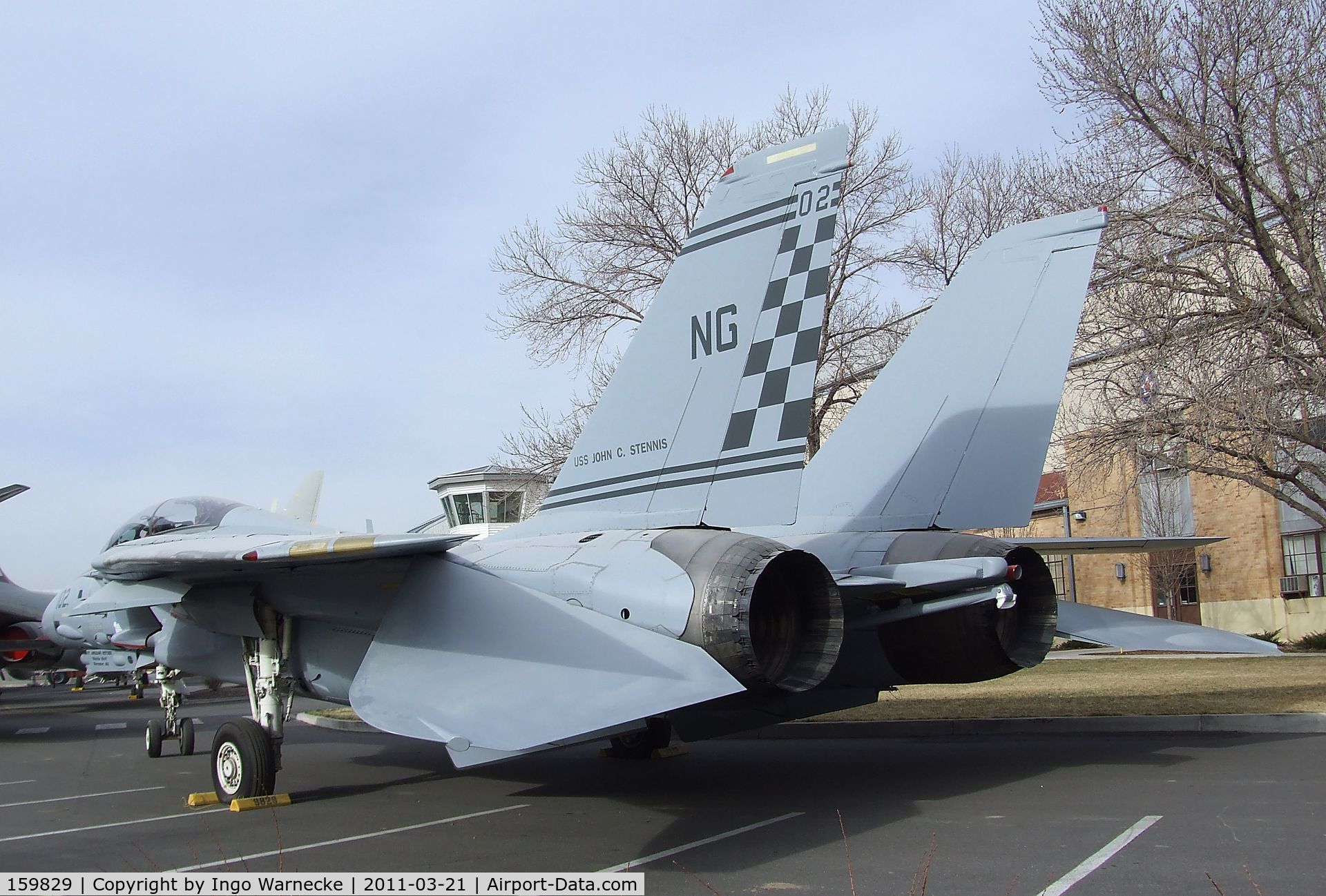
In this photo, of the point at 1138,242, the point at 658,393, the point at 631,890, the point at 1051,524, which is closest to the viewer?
the point at 631,890

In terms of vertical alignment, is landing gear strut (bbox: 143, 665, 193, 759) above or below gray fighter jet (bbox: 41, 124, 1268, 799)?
below

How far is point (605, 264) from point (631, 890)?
17975mm

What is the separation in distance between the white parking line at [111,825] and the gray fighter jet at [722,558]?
0.77 ft

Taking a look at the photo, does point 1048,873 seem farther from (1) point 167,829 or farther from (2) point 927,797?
(1) point 167,829

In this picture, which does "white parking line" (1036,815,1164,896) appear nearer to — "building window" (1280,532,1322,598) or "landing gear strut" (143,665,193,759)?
"landing gear strut" (143,665,193,759)

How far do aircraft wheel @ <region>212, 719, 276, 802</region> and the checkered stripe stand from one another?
4.46 meters

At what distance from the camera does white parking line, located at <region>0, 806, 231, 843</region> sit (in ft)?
23.7

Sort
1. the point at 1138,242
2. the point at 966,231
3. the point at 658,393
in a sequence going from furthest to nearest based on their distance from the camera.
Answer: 1. the point at 966,231
2. the point at 1138,242
3. the point at 658,393

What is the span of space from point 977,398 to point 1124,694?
269 inches

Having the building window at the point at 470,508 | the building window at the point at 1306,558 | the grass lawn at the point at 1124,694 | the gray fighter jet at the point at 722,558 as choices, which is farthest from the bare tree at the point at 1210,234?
the building window at the point at 1306,558

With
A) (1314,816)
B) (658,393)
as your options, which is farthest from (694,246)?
(1314,816)

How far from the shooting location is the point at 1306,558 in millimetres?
32062

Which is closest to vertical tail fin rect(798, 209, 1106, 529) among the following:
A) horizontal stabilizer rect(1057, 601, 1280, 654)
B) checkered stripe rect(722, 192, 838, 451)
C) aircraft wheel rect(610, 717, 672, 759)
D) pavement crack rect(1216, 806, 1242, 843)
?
horizontal stabilizer rect(1057, 601, 1280, 654)

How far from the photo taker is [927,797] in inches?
296
